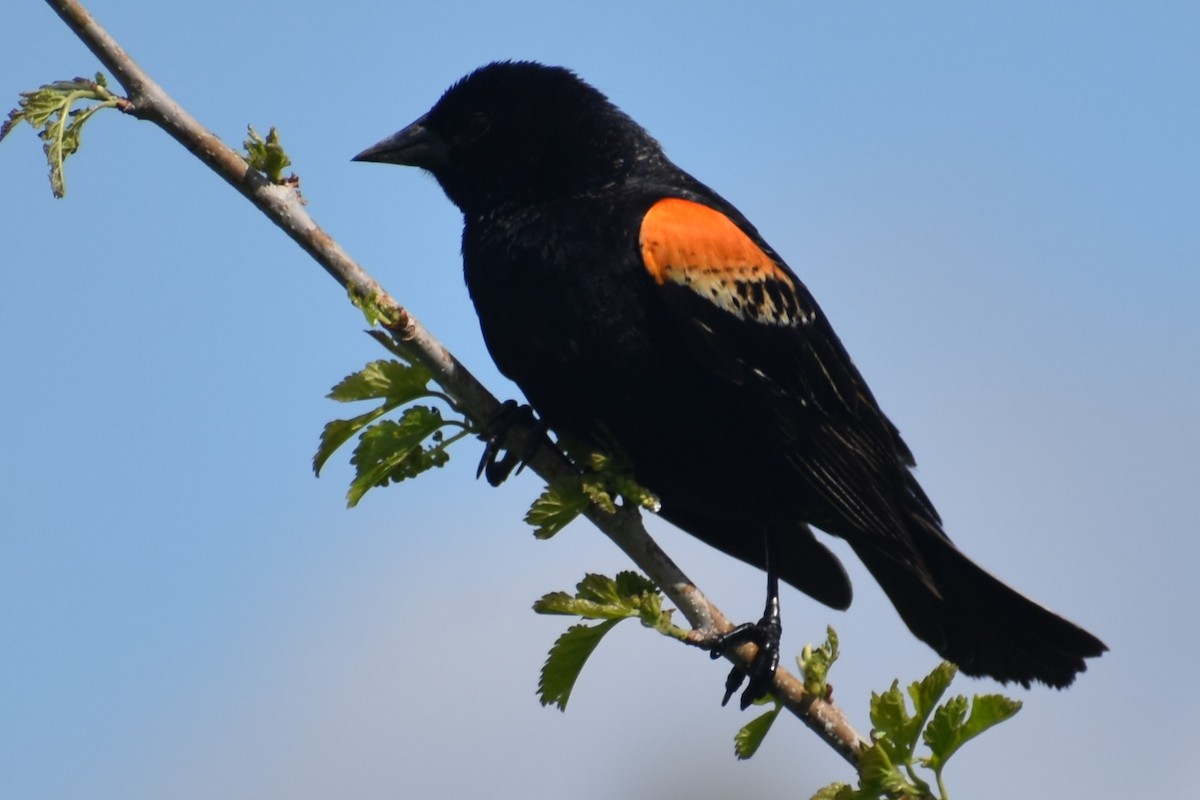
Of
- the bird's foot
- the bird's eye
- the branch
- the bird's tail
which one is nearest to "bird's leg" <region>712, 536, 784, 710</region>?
the bird's foot

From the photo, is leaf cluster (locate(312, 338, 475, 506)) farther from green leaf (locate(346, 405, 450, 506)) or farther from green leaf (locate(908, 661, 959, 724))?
green leaf (locate(908, 661, 959, 724))

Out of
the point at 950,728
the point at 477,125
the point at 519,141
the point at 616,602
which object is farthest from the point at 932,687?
the point at 477,125

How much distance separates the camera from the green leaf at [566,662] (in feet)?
9.96

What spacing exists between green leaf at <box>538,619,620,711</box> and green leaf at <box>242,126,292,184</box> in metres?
1.11

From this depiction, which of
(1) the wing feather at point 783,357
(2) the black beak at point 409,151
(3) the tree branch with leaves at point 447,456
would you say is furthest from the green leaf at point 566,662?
(2) the black beak at point 409,151

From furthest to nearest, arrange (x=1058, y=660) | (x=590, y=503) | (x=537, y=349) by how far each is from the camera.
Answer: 1. (x=1058, y=660)
2. (x=537, y=349)
3. (x=590, y=503)

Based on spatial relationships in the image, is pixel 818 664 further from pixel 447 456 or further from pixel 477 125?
pixel 477 125

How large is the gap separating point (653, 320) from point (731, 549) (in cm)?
91

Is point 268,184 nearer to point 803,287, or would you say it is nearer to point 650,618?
point 650,618

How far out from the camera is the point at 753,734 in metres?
3.10

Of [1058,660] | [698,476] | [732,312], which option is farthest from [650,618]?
[1058,660]

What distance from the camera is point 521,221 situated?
13.6ft

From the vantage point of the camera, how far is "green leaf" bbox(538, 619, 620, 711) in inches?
120

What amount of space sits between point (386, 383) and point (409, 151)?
1.78m
